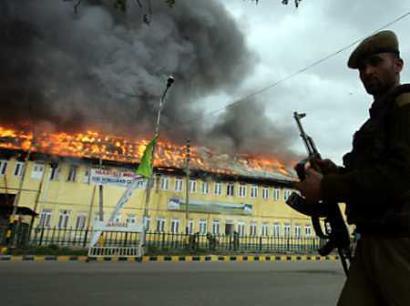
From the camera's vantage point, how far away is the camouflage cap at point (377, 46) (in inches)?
54.4

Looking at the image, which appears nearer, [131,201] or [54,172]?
[54,172]

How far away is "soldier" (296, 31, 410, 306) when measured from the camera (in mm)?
1163

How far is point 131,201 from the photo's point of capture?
22.8m

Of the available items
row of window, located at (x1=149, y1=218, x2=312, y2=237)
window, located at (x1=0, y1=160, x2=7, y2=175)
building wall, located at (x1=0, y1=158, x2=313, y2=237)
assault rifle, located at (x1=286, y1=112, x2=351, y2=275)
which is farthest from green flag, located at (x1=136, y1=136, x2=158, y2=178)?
window, located at (x1=0, y1=160, x2=7, y2=175)

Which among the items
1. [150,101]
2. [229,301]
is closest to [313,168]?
[229,301]

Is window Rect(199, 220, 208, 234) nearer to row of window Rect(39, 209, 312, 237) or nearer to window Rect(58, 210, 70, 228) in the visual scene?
row of window Rect(39, 209, 312, 237)

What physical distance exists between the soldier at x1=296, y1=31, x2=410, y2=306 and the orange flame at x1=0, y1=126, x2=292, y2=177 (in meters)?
19.5

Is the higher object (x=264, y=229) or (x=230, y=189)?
(x=230, y=189)

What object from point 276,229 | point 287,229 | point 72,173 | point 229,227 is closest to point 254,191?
point 276,229

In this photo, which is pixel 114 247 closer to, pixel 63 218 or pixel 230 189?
pixel 63 218

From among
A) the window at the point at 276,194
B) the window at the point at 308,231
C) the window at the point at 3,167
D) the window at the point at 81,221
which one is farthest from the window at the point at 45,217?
the window at the point at 308,231

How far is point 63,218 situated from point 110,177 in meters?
11.8

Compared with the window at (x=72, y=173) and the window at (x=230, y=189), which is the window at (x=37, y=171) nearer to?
the window at (x=72, y=173)

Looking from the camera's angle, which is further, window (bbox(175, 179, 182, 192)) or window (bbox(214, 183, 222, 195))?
window (bbox(214, 183, 222, 195))
